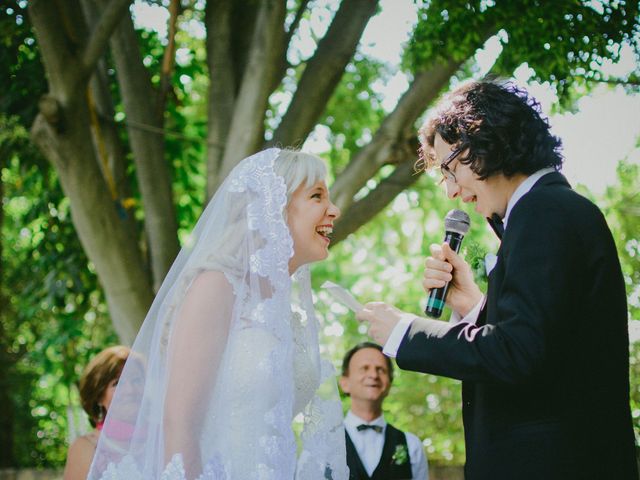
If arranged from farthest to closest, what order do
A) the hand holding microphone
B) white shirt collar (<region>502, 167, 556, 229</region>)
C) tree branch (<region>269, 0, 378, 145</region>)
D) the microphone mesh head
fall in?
1. tree branch (<region>269, 0, 378, 145</region>)
2. the microphone mesh head
3. the hand holding microphone
4. white shirt collar (<region>502, 167, 556, 229</region>)

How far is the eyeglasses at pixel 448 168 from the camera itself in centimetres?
224

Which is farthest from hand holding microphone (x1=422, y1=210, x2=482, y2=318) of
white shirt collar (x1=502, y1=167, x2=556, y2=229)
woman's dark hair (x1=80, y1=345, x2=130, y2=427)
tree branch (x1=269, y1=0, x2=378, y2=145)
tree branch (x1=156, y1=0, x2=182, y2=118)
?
tree branch (x1=156, y1=0, x2=182, y2=118)

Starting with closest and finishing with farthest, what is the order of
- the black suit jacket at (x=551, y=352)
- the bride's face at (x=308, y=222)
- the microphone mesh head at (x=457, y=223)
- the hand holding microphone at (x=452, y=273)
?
the black suit jacket at (x=551, y=352), the hand holding microphone at (x=452, y=273), the microphone mesh head at (x=457, y=223), the bride's face at (x=308, y=222)

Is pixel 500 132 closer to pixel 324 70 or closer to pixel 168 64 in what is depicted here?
pixel 324 70

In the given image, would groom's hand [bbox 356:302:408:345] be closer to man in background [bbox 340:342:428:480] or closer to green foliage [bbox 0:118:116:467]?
man in background [bbox 340:342:428:480]

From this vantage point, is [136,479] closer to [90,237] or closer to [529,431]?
[529,431]

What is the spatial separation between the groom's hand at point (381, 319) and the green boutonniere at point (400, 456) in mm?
2727

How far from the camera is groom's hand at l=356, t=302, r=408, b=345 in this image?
7.16 ft

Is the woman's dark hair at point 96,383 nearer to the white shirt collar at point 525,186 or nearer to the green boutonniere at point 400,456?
the green boutonniere at point 400,456

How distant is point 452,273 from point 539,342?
77cm

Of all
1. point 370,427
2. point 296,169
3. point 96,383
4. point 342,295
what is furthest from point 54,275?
point 342,295

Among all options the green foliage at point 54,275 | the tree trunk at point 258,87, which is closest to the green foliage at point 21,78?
the green foliage at point 54,275

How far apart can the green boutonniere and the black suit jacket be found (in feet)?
9.18

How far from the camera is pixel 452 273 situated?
2598mm
